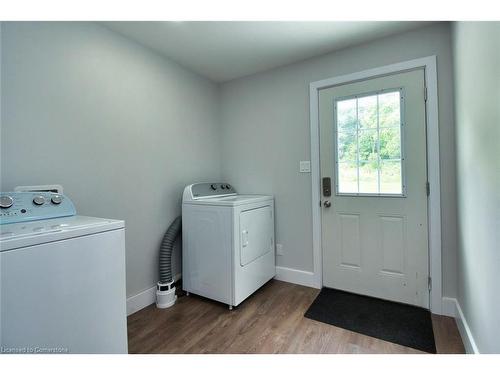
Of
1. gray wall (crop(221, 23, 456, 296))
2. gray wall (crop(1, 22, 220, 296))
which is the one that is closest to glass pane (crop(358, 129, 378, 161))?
gray wall (crop(221, 23, 456, 296))

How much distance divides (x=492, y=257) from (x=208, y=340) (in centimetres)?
164

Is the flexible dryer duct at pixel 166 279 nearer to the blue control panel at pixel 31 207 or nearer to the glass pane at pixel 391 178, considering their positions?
the blue control panel at pixel 31 207

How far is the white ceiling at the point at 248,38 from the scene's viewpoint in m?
1.77

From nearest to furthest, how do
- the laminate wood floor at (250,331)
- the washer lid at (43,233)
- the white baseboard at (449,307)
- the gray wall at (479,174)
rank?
the washer lid at (43,233)
the gray wall at (479,174)
the laminate wood floor at (250,331)
the white baseboard at (449,307)

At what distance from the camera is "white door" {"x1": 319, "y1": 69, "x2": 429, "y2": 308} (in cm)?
187

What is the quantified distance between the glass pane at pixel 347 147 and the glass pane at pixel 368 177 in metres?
0.12

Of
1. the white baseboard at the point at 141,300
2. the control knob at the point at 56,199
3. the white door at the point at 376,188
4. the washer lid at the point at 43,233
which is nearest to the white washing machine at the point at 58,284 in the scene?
the washer lid at the point at 43,233

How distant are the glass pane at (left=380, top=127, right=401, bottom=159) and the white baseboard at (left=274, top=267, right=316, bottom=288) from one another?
4.39 ft

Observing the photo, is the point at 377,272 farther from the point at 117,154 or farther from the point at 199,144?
the point at 117,154

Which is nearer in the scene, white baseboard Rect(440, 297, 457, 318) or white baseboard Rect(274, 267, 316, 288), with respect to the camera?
white baseboard Rect(440, 297, 457, 318)

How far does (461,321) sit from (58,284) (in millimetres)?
2332

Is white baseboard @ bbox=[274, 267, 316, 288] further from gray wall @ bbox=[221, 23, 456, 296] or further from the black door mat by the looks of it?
the black door mat

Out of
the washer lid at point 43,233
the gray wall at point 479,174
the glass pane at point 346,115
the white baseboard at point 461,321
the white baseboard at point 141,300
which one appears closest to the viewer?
the washer lid at point 43,233
